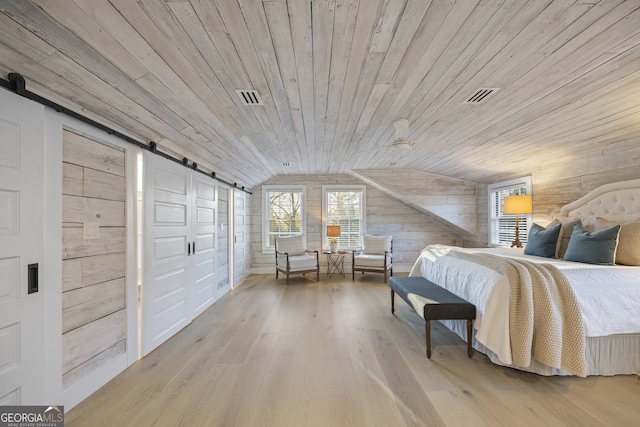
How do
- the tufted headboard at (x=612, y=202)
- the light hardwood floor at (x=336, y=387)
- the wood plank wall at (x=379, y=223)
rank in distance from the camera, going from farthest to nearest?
1. the wood plank wall at (x=379, y=223)
2. the tufted headboard at (x=612, y=202)
3. the light hardwood floor at (x=336, y=387)

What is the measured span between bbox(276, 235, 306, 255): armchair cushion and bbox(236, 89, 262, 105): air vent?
3.80m

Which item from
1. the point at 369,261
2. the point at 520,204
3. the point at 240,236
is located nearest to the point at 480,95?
the point at 520,204

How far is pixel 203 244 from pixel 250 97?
91.8 inches

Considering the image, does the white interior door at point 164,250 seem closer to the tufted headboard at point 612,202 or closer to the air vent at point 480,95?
the air vent at point 480,95

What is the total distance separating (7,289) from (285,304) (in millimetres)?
2994

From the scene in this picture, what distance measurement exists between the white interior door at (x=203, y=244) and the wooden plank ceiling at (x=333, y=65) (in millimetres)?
→ 808

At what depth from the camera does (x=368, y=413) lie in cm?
170

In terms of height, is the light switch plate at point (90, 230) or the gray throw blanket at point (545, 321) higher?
the light switch plate at point (90, 230)

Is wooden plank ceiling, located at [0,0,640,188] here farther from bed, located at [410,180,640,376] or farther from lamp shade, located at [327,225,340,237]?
lamp shade, located at [327,225,340,237]

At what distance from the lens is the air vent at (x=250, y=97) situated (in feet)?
6.73

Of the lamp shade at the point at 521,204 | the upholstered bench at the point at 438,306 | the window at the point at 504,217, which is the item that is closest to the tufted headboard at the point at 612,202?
the lamp shade at the point at 521,204

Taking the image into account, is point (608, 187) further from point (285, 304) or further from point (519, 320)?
Answer: point (285, 304)

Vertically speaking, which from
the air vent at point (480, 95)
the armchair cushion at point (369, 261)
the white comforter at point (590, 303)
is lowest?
the armchair cushion at point (369, 261)

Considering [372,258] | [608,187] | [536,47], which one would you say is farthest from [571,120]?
[372,258]
